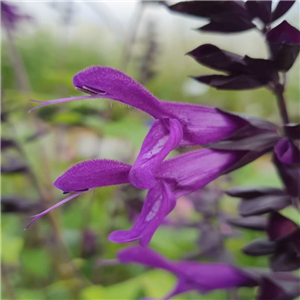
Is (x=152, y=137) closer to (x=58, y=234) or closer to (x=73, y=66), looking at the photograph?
(x=58, y=234)

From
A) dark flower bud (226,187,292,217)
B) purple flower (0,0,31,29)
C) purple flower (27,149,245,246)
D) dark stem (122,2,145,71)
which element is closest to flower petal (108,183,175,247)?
purple flower (27,149,245,246)

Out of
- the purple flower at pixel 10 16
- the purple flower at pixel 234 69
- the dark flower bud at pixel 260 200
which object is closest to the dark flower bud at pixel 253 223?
the dark flower bud at pixel 260 200

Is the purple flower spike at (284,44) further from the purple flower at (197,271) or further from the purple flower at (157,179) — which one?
the purple flower at (197,271)

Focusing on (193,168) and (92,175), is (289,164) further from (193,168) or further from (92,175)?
(92,175)

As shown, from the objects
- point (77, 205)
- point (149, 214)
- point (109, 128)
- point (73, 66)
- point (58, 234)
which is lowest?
point (73, 66)

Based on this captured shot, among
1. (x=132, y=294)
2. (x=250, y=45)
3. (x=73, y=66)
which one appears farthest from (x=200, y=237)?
(x=73, y=66)

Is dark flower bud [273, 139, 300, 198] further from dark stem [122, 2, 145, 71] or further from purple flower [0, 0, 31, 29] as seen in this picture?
purple flower [0, 0, 31, 29]
